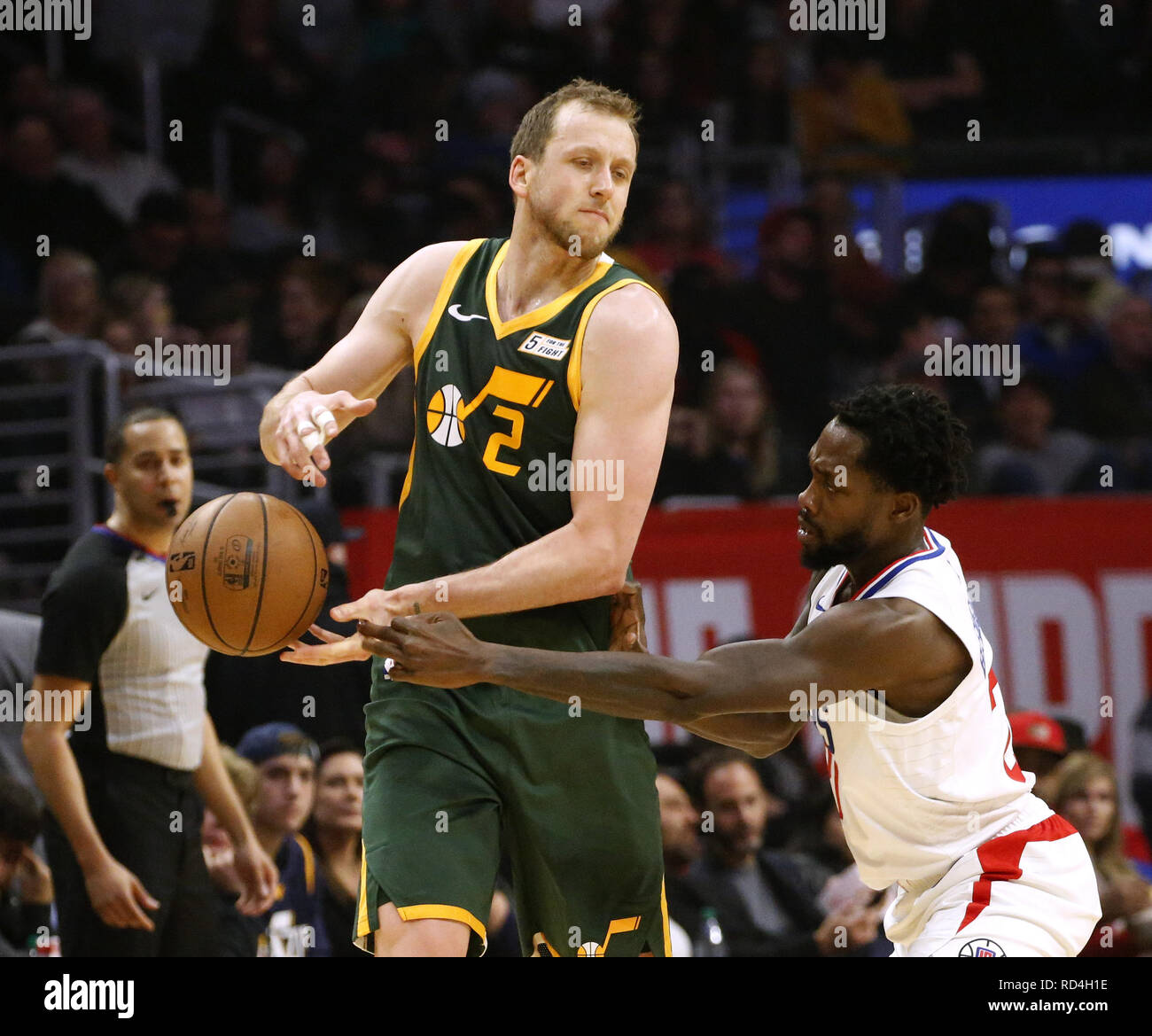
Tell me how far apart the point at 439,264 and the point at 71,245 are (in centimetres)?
640

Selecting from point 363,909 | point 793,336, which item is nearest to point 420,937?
point 363,909

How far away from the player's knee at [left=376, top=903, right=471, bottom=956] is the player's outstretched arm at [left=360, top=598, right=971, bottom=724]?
566 millimetres

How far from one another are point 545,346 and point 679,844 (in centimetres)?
346

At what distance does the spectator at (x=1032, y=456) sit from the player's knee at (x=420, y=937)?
18.9 ft

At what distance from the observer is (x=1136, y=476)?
8727 mm

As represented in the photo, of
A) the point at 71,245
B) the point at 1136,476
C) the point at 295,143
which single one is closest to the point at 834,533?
the point at 1136,476

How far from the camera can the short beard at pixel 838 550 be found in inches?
149

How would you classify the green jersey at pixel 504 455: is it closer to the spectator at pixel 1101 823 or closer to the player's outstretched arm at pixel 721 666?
the player's outstretched arm at pixel 721 666

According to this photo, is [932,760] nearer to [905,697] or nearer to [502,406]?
[905,697]

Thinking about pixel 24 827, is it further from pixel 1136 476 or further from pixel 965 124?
pixel 965 124

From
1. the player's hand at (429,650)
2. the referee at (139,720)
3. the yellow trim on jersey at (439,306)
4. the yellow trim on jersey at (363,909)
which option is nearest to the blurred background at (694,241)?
the referee at (139,720)

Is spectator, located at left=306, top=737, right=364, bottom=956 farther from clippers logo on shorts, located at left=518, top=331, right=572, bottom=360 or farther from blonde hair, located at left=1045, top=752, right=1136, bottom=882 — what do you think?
clippers logo on shorts, located at left=518, top=331, right=572, bottom=360

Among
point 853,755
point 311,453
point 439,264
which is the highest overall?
point 439,264

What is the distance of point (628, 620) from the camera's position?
394 centimetres
